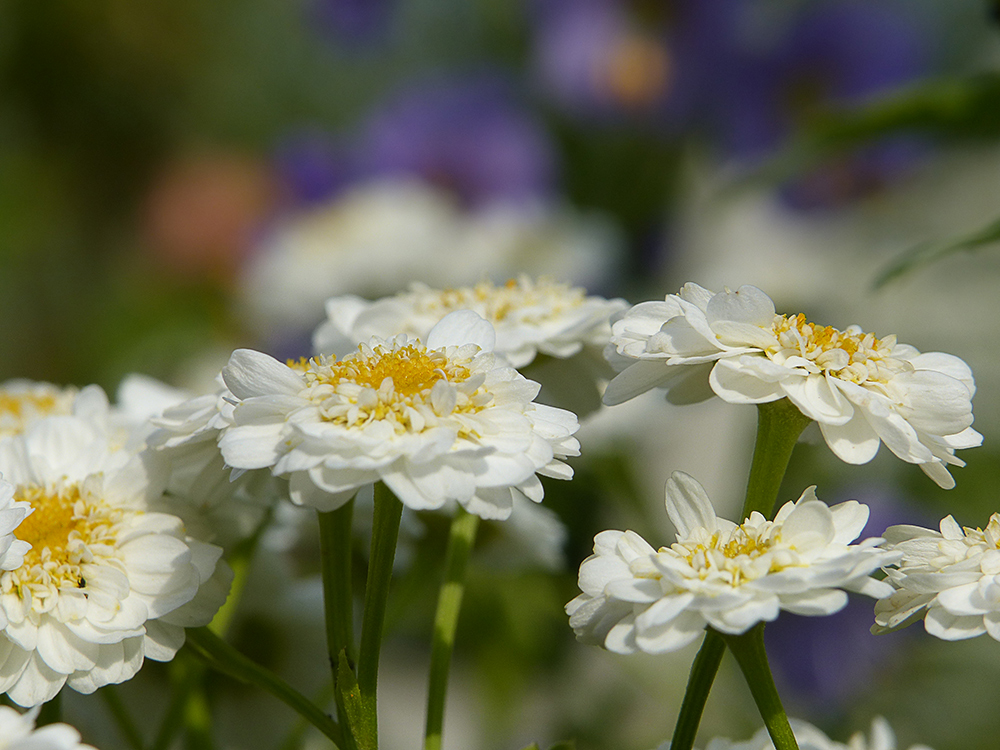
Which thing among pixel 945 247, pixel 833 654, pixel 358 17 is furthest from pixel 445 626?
pixel 358 17

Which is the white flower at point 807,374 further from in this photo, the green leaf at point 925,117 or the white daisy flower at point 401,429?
the green leaf at point 925,117

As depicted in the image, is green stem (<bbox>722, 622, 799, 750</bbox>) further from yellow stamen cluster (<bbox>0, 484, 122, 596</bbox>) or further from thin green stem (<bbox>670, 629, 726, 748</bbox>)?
yellow stamen cluster (<bbox>0, 484, 122, 596</bbox>)

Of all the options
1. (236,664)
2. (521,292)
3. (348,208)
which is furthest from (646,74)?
(236,664)

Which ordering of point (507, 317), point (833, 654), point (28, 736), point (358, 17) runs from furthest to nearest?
point (358, 17)
point (833, 654)
point (507, 317)
point (28, 736)

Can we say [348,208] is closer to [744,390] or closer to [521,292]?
[521,292]

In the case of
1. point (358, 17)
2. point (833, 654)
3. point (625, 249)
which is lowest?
point (833, 654)

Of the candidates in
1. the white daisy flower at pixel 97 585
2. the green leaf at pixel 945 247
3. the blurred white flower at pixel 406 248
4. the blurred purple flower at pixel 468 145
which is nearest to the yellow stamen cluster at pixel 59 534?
the white daisy flower at pixel 97 585

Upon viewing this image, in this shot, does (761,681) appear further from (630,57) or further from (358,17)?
(358,17)
